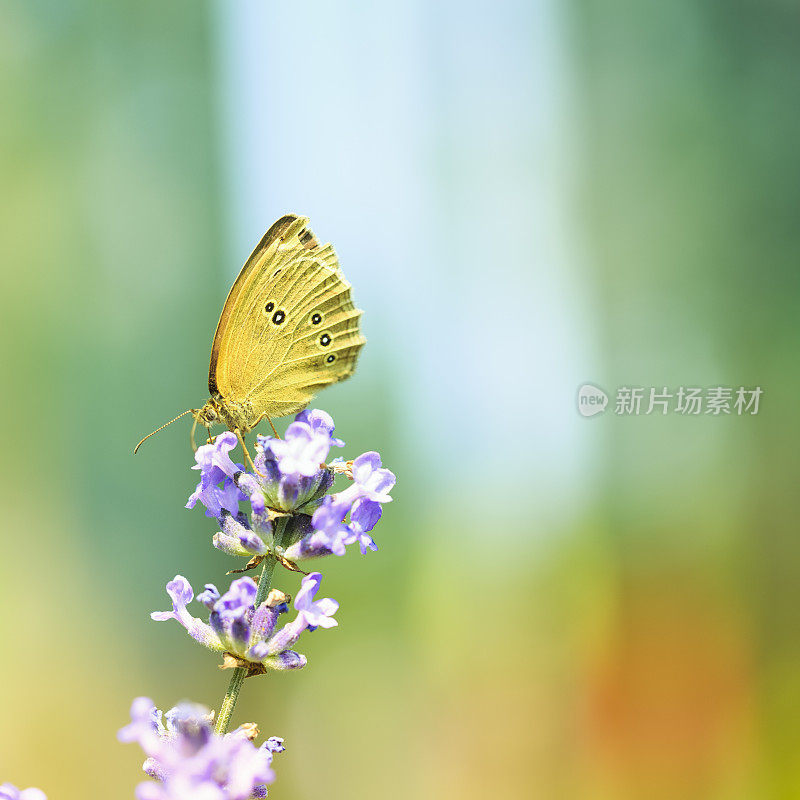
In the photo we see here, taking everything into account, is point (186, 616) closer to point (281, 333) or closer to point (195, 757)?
→ point (195, 757)

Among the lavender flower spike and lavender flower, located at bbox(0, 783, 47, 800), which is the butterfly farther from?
lavender flower, located at bbox(0, 783, 47, 800)

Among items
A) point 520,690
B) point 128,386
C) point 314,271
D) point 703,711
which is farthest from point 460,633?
point 314,271

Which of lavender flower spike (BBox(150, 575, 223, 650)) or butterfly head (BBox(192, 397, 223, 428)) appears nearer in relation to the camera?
lavender flower spike (BBox(150, 575, 223, 650))

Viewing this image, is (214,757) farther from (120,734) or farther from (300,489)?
(300,489)

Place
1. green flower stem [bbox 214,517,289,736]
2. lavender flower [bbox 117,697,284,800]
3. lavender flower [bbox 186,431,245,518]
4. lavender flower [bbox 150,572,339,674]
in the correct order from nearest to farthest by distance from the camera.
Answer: lavender flower [bbox 117,697,284,800], green flower stem [bbox 214,517,289,736], lavender flower [bbox 150,572,339,674], lavender flower [bbox 186,431,245,518]

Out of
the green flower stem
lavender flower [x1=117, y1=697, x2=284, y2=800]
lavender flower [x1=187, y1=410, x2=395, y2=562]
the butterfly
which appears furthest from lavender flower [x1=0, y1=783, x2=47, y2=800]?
the butterfly

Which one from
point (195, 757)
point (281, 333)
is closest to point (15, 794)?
point (195, 757)

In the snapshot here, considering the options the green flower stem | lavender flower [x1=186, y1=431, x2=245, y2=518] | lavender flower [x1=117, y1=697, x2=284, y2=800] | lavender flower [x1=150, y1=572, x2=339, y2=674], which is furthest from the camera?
lavender flower [x1=186, y1=431, x2=245, y2=518]

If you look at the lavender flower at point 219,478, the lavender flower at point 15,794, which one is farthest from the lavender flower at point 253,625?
the lavender flower at point 15,794
